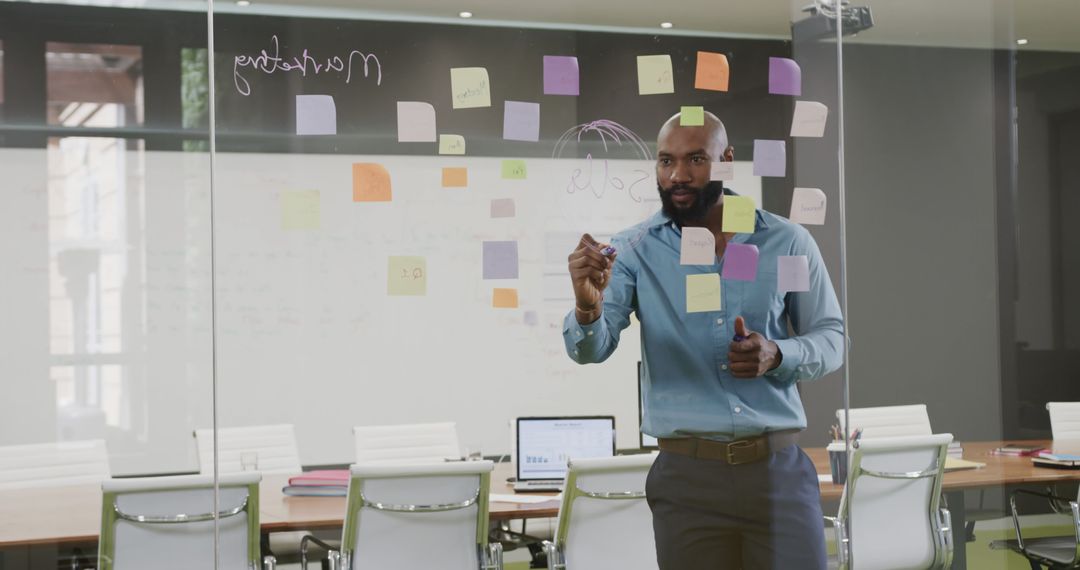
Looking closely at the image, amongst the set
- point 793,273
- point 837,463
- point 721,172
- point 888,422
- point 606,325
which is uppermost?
point 721,172

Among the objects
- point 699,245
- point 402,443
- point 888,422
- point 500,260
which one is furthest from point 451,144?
point 888,422

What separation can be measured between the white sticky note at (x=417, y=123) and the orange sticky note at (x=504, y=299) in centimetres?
42

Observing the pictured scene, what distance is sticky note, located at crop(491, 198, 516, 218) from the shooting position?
2.72 metres

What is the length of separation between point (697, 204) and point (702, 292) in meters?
0.24

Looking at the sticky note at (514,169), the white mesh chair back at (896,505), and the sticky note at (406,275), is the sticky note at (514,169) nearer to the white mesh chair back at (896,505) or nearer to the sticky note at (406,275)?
the sticky note at (406,275)

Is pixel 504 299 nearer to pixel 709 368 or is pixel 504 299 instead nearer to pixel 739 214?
pixel 709 368

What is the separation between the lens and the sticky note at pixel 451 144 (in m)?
2.71

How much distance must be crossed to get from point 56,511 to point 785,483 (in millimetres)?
1791

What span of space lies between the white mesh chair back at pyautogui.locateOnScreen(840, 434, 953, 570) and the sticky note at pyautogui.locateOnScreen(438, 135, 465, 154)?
4.81 feet

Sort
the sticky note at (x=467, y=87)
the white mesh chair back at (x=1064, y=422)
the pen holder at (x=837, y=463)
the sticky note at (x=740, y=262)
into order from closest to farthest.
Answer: the sticky note at (x=467, y=87) < the sticky note at (x=740, y=262) < the pen holder at (x=837, y=463) < the white mesh chair back at (x=1064, y=422)

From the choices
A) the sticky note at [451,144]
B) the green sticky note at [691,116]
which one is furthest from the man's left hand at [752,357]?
the sticky note at [451,144]

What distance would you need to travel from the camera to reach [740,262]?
113 inches

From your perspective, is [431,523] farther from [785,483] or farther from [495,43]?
[495,43]

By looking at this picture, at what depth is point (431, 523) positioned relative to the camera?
3.01 meters
